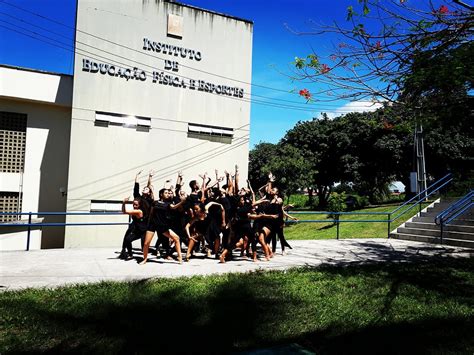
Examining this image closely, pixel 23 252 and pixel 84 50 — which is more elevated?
pixel 84 50

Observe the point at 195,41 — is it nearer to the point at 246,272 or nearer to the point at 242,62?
the point at 242,62

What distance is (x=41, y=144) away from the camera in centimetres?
1487

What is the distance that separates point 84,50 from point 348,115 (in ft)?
96.1

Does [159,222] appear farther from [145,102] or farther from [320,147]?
[320,147]

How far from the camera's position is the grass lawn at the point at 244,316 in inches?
155

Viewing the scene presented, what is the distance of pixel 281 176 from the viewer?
34750mm

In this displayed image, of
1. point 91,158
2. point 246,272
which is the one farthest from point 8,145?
point 246,272

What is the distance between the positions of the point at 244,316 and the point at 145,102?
12.0 metres

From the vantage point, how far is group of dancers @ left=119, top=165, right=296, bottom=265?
836 cm

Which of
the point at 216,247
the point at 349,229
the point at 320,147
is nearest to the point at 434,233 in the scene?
the point at 349,229

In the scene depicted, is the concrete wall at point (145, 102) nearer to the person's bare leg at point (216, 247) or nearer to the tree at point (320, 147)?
the person's bare leg at point (216, 247)

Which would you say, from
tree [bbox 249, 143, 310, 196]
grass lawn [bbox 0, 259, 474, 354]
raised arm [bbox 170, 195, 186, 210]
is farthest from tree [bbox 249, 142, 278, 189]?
grass lawn [bbox 0, 259, 474, 354]

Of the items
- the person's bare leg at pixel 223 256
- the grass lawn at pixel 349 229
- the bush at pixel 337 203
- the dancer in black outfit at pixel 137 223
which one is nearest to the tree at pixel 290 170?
the grass lawn at pixel 349 229

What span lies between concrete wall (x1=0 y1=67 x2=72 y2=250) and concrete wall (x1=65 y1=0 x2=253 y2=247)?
5.05 ft
